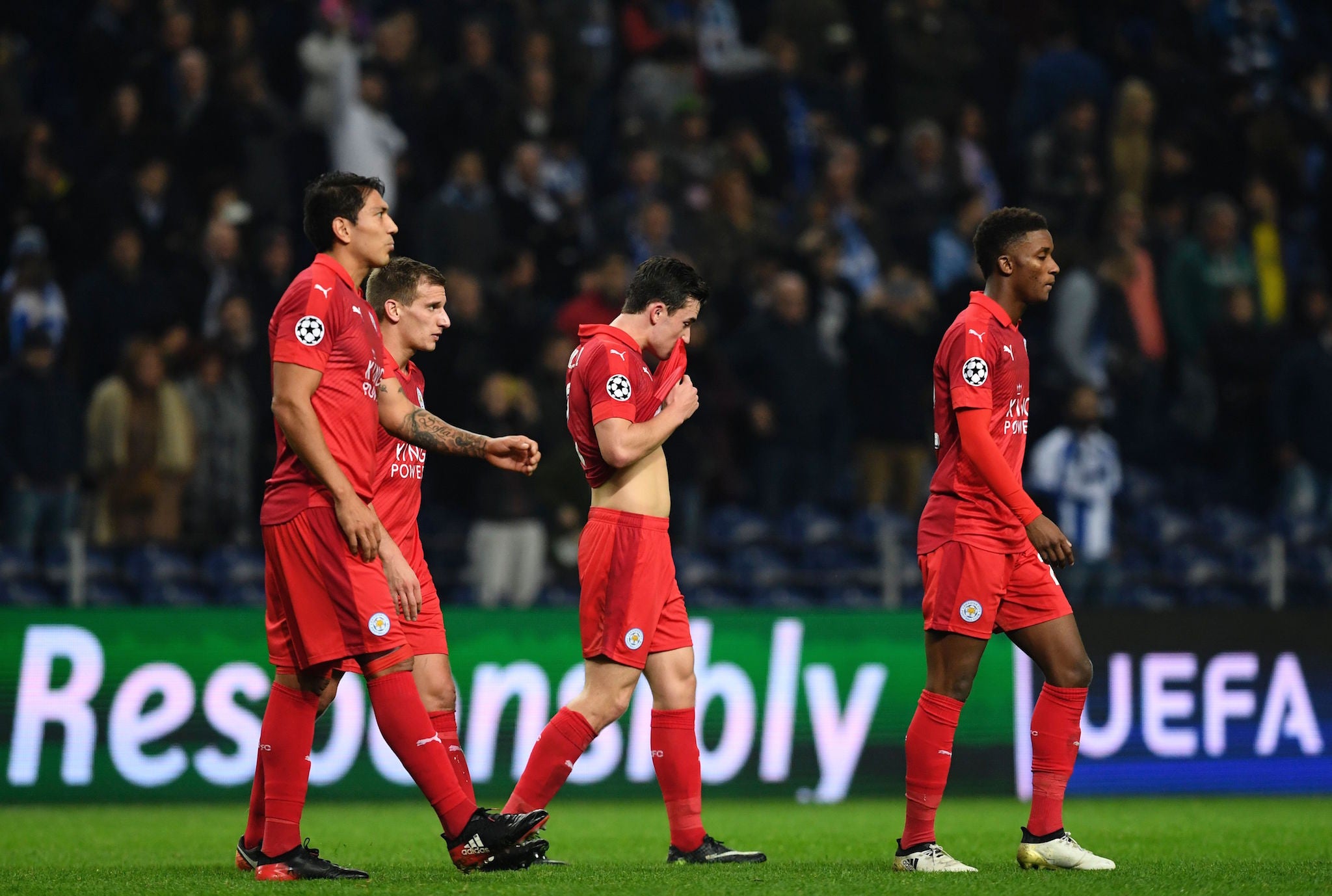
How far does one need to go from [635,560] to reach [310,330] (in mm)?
1585

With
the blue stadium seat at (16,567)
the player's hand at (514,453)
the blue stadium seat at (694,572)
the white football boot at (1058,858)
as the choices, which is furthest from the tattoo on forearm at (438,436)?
the blue stadium seat at (694,572)

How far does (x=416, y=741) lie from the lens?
614 centimetres

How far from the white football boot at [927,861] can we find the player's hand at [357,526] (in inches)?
89.5

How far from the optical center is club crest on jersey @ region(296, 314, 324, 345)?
20.1 ft

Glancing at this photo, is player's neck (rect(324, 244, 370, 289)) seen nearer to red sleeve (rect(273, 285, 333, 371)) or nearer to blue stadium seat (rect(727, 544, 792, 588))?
red sleeve (rect(273, 285, 333, 371))

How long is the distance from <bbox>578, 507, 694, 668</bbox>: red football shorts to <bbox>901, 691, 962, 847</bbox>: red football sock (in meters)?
1.03

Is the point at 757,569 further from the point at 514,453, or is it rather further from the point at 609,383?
the point at 514,453

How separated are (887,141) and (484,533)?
7.18 meters

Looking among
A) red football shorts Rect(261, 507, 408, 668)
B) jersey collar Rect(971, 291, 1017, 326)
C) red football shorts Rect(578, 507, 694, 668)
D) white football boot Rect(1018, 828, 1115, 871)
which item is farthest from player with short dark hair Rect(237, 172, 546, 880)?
jersey collar Rect(971, 291, 1017, 326)

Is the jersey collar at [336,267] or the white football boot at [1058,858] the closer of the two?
the jersey collar at [336,267]

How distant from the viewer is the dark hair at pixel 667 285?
6965 millimetres

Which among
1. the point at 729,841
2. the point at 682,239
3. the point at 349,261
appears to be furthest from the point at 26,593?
the point at 349,261

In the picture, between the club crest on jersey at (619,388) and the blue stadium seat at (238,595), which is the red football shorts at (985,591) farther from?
the blue stadium seat at (238,595)

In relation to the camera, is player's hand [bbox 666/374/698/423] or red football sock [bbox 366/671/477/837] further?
player's hand [bbox 666/374/698/423]
